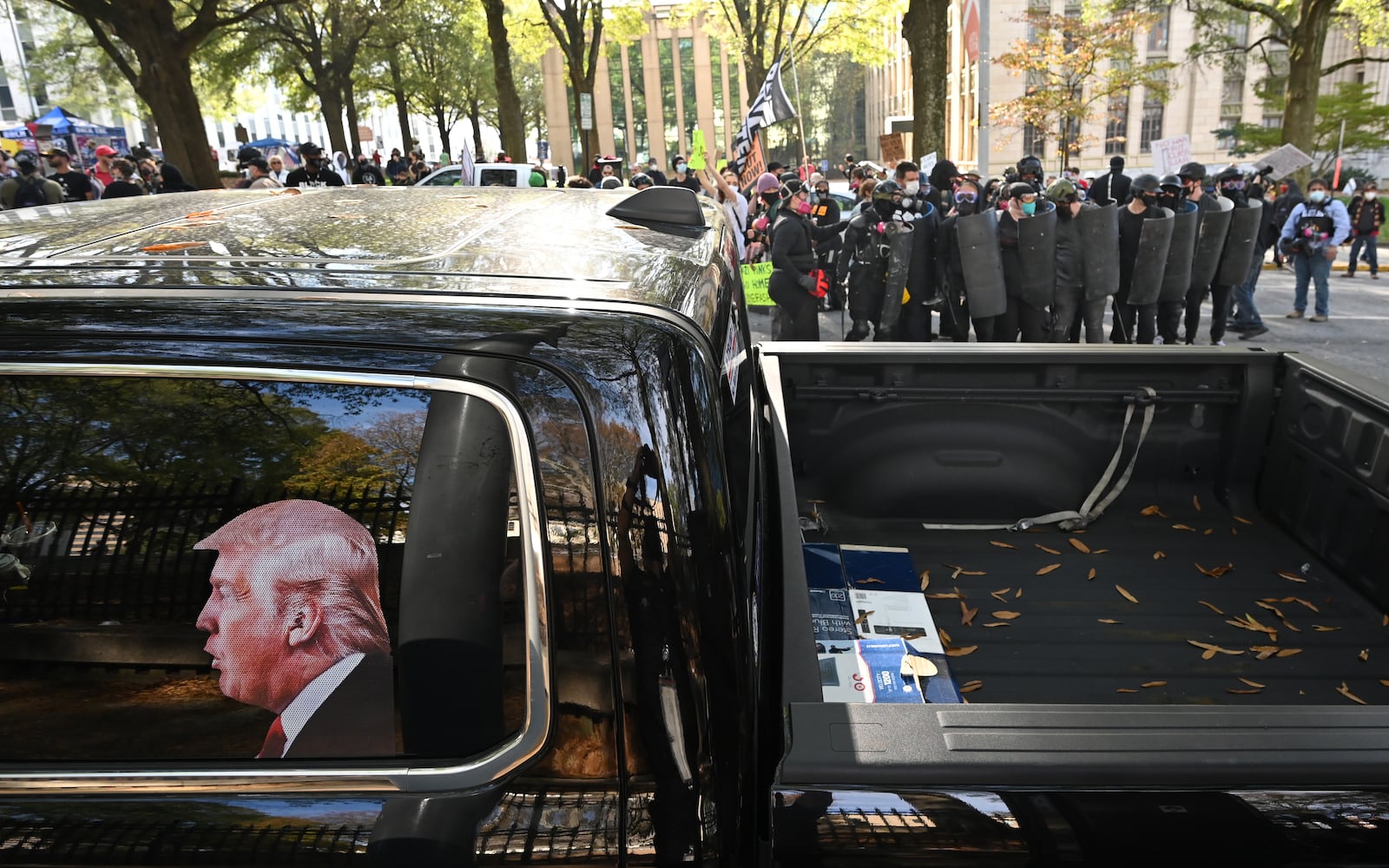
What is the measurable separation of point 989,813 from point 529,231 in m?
1.35

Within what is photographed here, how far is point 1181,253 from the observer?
29.0ft

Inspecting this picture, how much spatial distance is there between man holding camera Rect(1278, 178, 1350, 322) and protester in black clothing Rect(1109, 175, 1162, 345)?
2826 millimetres

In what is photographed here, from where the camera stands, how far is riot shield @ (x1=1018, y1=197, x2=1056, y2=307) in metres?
8.48

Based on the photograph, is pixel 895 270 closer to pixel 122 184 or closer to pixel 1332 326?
pixel 1332 326

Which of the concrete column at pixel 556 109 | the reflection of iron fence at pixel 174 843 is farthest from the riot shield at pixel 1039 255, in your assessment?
the concrete column at pixel 556 109

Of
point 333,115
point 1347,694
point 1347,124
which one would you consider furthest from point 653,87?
point 1347,694

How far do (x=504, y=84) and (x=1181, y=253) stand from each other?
764 inches

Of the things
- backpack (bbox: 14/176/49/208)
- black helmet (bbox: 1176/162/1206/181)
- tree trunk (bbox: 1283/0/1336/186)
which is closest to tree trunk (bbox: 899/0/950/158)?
black helmet (bbox: 1176/162/1206/181)

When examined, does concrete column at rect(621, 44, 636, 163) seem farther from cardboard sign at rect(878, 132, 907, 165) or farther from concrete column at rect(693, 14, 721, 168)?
cardboard sign at rect(878, 132, 907, 165)

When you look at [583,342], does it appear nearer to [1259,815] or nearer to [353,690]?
[353,690]

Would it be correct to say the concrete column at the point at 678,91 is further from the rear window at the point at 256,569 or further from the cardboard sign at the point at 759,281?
the rear window at the point at 256,569

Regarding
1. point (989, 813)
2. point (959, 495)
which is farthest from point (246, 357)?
point (959, 495)

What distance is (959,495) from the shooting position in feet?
10.9

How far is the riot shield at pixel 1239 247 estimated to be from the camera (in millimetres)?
9117
